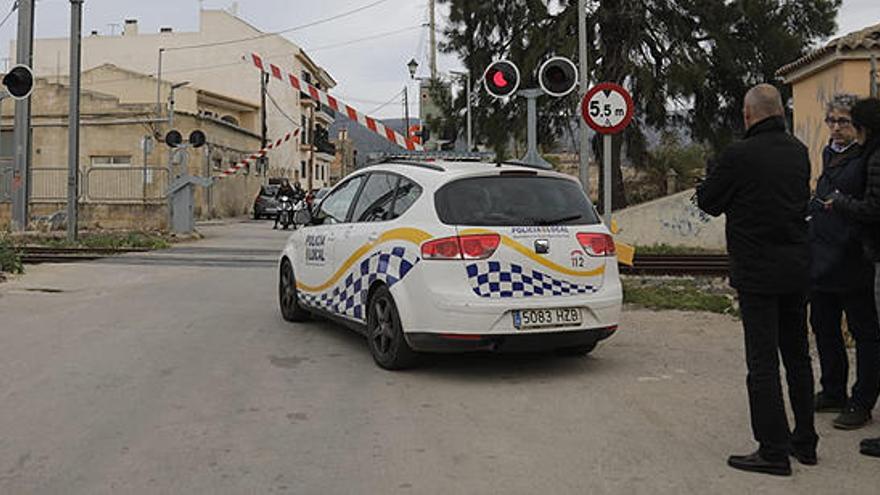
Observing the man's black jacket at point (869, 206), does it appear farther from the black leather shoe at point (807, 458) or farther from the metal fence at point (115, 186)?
the metal fence at point (115, 186)

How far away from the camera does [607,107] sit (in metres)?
10.1

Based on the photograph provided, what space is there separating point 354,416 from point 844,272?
300 cm

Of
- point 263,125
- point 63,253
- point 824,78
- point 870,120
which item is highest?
point 263,125

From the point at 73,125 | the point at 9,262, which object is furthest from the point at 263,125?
the point at 9,262

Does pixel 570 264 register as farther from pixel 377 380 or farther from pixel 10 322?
pixel 10 322

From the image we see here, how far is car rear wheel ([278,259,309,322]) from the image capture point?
29.9ft

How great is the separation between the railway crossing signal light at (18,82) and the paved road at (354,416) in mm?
9252

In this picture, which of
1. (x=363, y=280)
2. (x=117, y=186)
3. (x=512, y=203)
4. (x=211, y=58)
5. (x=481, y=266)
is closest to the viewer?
(x=481, y=266)

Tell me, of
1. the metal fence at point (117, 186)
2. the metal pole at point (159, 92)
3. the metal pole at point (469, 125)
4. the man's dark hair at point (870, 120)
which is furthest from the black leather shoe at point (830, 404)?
the metal pole at point (159, 92)

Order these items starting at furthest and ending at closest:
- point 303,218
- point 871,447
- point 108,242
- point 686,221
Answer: point 686,221
point 108,242
point 303,218
point 871,447

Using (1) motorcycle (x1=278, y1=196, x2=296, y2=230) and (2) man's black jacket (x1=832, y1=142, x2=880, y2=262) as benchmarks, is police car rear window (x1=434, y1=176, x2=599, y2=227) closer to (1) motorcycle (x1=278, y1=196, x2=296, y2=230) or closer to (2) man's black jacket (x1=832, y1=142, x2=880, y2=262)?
(2) man's black jacket (x1=832, y1=142, x2=880, y2=262)

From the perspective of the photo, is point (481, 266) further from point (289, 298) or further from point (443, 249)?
point (289, 298)

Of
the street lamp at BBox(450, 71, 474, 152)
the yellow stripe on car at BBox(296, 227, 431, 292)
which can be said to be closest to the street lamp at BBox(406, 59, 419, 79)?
the street lamp at BBox(450, 71, 474, 152)

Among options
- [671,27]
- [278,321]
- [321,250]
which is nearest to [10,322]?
[278,321]
